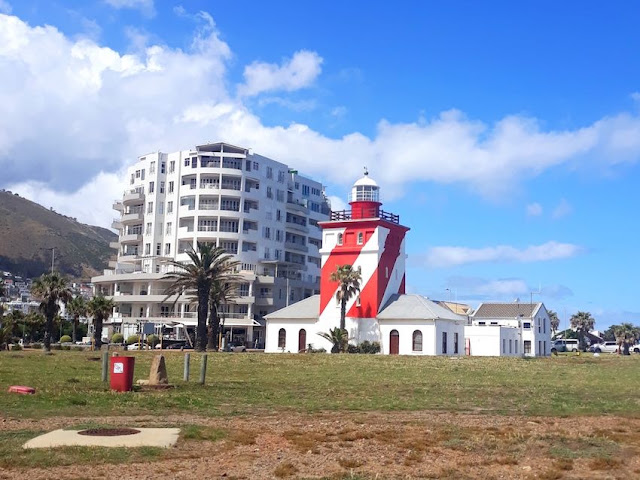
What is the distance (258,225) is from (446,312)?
38.6m

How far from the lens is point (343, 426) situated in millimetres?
16375

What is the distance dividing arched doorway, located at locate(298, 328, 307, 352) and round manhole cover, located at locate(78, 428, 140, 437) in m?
60.9

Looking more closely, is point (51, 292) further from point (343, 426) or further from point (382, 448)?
point (382, 448)

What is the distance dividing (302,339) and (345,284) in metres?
8.56

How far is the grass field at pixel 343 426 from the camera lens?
39.4 feet

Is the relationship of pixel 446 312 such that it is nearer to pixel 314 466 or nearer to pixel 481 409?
pixel 481 409

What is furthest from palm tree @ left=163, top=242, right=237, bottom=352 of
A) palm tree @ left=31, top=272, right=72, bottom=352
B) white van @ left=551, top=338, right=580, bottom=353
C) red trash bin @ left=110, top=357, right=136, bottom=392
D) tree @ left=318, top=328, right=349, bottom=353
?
white van @ left=551, top=338, right=580, bottom=353

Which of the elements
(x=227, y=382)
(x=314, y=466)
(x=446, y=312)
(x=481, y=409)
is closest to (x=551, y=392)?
(x=481, y=409)

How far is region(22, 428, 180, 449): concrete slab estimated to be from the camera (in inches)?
509

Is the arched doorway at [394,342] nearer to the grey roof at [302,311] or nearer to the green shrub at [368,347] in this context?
the green shrub at [368,347]

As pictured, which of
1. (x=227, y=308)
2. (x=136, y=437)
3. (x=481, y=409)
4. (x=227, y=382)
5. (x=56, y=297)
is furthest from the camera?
(x=227, y=308)

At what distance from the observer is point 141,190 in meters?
110

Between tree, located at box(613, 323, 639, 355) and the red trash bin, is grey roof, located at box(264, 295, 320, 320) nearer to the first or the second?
tree, located at box(613, 323, 639, 355)

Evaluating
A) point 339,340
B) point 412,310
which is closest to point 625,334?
point 412,310
